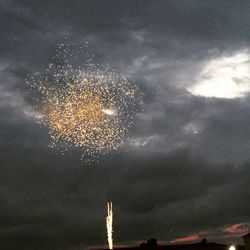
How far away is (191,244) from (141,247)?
7814 millimetres

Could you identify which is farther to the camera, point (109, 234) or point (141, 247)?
point (141, 247)

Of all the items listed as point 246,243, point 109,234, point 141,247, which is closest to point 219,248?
point 246,243

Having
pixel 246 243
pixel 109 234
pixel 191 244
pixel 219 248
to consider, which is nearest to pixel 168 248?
pixel 191 244

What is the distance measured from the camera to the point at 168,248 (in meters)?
66.2

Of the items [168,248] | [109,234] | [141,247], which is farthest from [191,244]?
[109,234]

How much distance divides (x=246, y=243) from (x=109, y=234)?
27.9 metres

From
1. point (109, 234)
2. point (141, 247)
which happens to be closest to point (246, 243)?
point (141, 247)

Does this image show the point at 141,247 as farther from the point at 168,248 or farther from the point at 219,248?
the point at 219,248

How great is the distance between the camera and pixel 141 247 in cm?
6650

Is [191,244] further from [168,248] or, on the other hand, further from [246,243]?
[246,243]

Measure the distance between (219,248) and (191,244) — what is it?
4.39 m

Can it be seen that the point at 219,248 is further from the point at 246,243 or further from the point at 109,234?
the point at 109,234

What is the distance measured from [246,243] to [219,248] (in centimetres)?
411

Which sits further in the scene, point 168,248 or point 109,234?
point 168,248
